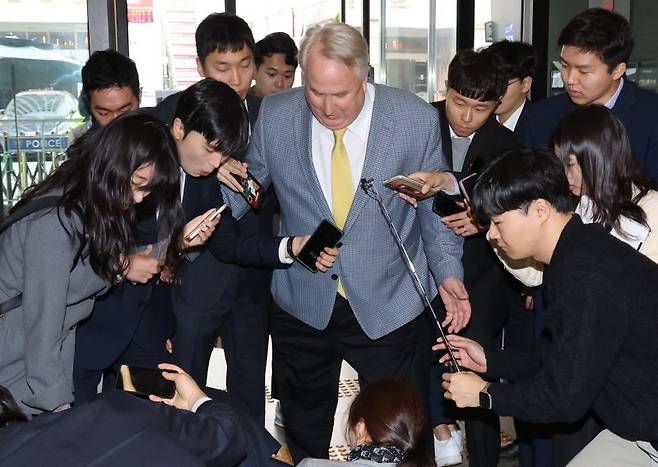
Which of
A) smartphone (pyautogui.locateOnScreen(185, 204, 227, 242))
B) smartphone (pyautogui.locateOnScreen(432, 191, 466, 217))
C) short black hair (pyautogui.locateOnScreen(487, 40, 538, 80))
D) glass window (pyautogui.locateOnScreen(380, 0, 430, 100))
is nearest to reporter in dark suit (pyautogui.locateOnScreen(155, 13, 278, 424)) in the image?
smartphone (pyautogui.locateOnScreen(185, 204, 227, 242))

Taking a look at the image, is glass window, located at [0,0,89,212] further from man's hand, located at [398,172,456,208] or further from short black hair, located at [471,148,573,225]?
short black hair, located at [471,148,573,225]

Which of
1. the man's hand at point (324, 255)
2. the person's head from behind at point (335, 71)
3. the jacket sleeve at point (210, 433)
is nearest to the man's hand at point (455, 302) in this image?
the man's hand at point (324, 255)

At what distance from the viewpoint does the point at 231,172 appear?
9.24 ft

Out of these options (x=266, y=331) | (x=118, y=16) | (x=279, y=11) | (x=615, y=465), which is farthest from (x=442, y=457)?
(x=279, y=11)

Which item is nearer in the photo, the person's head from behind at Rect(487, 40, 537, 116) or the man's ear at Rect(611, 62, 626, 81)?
the man's ear at Rect(611, 62, 626, 81)

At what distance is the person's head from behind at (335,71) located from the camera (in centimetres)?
258

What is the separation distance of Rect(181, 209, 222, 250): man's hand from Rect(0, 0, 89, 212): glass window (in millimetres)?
3069

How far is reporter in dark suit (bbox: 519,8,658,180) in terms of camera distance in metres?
3.02

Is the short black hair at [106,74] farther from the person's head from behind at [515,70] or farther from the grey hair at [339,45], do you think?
the person's head from behind at [515,70]

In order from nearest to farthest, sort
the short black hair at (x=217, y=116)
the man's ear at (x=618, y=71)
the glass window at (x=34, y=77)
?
the short black hair at (x=217, y=116) < the man's ear at (x=618, y=71) < the glass window at (x=34, y=77)

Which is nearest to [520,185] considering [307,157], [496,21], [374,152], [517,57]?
[374,152]

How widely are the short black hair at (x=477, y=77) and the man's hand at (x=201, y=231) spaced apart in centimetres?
110

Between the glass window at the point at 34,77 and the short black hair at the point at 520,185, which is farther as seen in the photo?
the glass window at the point at 34,77

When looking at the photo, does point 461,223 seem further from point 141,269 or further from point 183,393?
point 183,393
